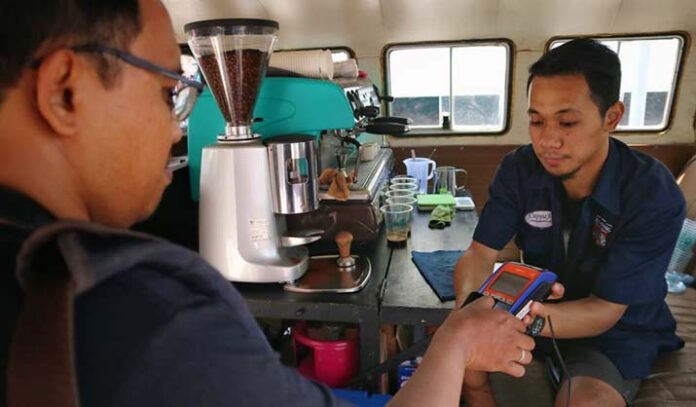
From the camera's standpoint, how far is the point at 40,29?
0.46m

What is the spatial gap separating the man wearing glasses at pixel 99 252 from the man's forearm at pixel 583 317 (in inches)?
37.4

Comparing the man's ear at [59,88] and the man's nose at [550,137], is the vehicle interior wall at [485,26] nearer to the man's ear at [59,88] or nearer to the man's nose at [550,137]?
the man's nose at [550,137]

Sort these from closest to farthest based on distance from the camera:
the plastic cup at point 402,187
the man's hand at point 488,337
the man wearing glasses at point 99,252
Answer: the man wearing glasses at point 99,252
the man's hand at point 488,337
the plastic cup at point 402,187

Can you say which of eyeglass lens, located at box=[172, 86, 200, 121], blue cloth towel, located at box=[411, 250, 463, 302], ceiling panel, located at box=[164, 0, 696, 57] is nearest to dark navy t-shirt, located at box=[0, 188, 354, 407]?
eyeglass lens, located at box=[172, 86, 200, 121]

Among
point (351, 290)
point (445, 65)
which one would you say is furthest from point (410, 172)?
point (351, 290)

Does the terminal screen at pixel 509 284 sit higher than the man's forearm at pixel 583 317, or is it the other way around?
the terminal screen at pixel 509 284

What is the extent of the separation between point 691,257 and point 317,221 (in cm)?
204

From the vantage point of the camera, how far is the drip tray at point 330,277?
1377mm

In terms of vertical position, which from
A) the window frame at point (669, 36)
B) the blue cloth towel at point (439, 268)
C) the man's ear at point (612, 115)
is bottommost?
the blue cloth towel at point (439, 268)

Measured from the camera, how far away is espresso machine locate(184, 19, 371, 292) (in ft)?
4.33

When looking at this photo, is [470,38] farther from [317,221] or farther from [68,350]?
[68,350]

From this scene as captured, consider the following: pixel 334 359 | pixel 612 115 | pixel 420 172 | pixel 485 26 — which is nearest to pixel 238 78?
pixel 334 359

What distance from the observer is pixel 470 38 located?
124 inches

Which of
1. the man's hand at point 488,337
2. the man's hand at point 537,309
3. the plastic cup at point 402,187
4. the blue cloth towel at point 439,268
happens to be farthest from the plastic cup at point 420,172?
the man's hand at point 488,337
